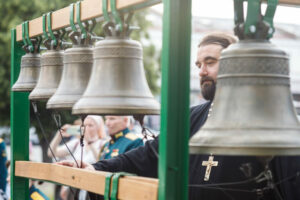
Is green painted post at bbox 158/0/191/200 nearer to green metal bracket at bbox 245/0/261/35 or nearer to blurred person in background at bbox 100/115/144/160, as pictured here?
green metal bracket at bbox 245/0/261/35

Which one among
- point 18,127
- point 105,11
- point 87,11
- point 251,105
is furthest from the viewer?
point 18,127

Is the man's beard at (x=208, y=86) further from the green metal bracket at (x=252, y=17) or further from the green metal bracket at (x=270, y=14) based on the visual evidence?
the green metal bracket at (x=252, y=17)

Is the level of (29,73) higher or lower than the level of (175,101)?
higher

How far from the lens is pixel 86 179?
10.3 ft

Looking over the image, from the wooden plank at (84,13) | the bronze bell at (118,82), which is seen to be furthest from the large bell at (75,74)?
the bronze bell at (118,82)

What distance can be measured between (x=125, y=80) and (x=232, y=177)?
113 cm

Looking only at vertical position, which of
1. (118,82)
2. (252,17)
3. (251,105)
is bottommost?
(251,105)

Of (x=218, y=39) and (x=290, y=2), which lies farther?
Answer: (x=218, y=39)

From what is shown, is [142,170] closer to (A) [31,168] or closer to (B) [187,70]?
(A) [31,168]

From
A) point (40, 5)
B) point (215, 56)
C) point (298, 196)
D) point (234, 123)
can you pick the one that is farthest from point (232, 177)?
point (40, 5)

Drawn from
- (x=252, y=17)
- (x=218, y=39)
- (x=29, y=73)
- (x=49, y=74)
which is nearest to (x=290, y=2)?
(x=252, y=17)

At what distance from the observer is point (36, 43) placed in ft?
13.8

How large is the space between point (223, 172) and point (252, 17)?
56.5 inches

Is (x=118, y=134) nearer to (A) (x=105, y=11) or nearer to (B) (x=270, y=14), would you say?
(A) (x=105, y=11)
